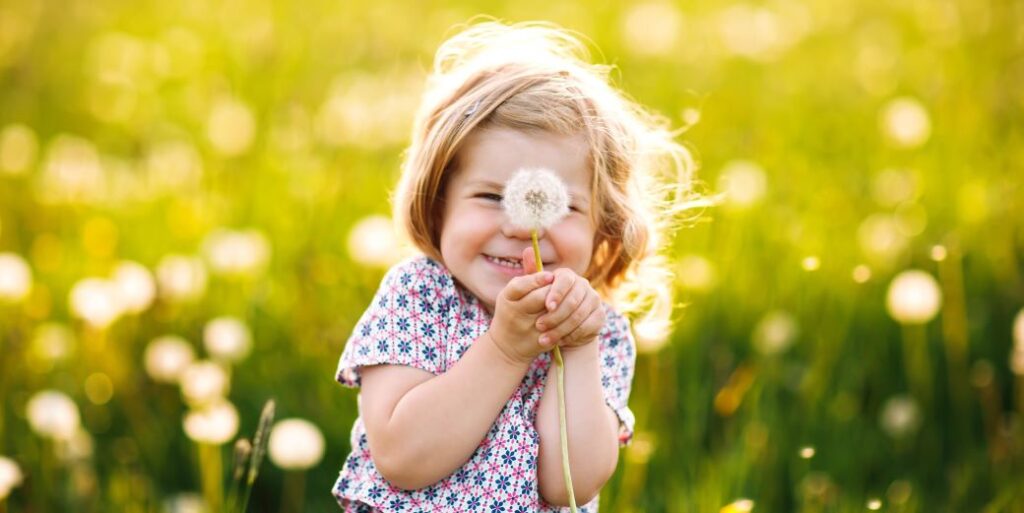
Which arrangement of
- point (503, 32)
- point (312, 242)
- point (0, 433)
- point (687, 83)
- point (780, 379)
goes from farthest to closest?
point (687, 83) < point (312, 242) < point (780, 379) < point (0, 433) < point (503, 32)

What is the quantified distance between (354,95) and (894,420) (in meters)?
2.54

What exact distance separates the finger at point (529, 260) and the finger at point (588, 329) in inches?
4.2

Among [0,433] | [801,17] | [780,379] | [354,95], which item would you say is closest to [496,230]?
[780,379]

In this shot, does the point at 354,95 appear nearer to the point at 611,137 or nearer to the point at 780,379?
the point at 780,379

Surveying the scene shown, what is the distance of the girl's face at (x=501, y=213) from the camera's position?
5.66 feet

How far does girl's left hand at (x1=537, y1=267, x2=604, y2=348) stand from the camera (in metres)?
1.60

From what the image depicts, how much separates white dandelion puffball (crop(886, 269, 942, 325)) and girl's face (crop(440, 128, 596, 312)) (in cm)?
121

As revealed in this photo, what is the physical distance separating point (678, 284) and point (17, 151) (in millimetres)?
2642

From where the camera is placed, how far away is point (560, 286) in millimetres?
1595

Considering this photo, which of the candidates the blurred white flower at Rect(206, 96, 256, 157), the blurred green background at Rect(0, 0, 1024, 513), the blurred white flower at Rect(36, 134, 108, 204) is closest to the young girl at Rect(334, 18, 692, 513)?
the blurred green background at Rect(0, 0, 1024, 513)

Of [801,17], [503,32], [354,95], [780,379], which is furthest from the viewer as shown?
[801,17]

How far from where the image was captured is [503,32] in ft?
7.09

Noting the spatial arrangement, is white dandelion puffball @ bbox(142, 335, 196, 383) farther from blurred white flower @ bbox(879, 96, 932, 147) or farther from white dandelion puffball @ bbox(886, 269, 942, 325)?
blurred white flower @ bbox(879, 96, 932, 147)

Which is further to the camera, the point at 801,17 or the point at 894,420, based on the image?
the point at 801,17
